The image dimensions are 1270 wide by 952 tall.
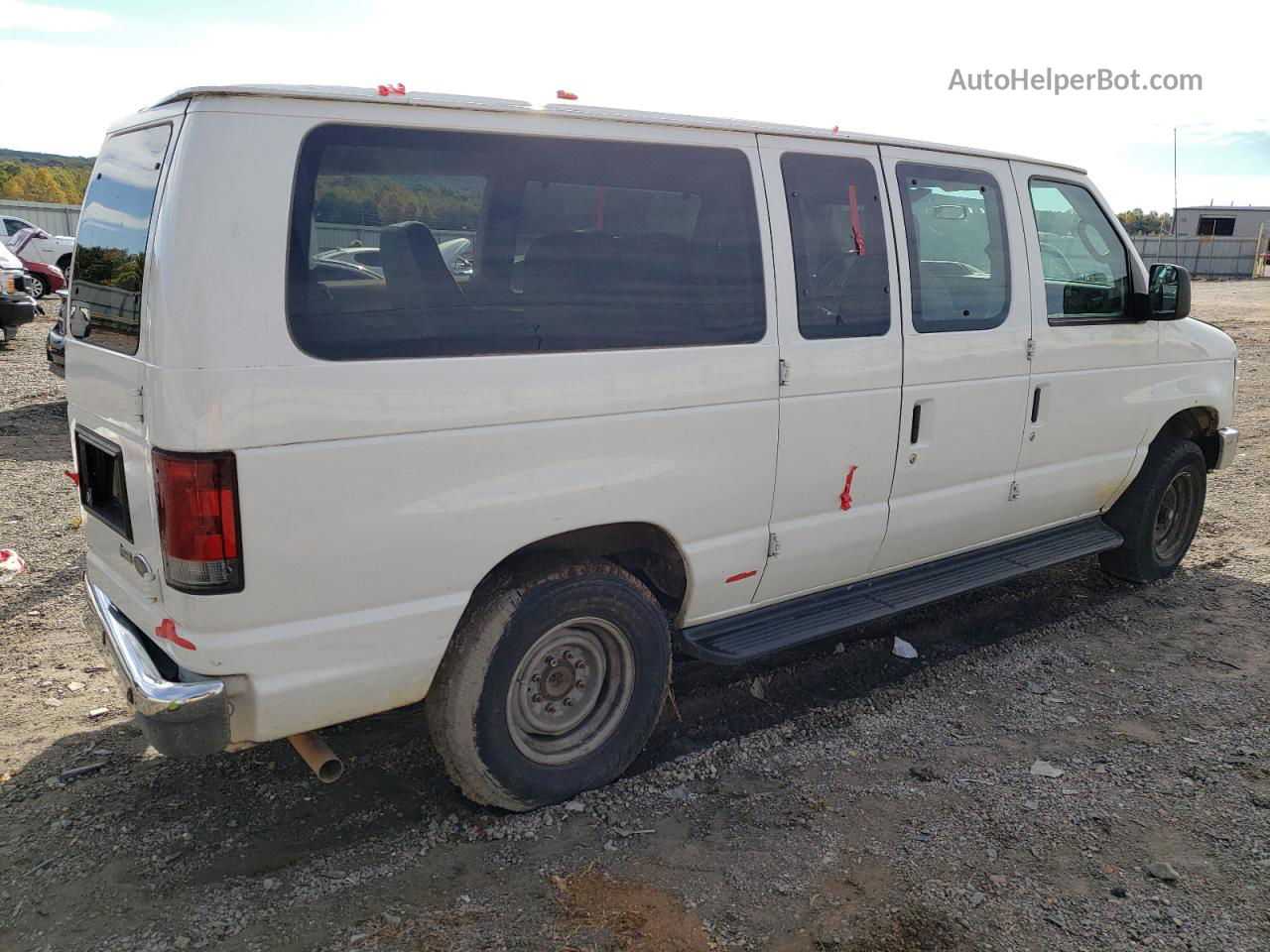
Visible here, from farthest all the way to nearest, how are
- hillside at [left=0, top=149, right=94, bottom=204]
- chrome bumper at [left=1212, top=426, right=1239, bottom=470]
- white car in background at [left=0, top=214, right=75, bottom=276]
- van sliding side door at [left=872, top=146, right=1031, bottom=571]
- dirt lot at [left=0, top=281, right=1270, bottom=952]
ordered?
hillside at [left=0, top=149, right=94, bottom=204] < white car in background at [left=0, top=214, right=75, bottom=276] < chrome bumper at [left=1212, top=426, right=1239, bottom=470] < van sliding side door at [left=872, top=146, right=1031, bottom=571] < dirt lot at [left=0, top=281, right=1270, bottom=952]

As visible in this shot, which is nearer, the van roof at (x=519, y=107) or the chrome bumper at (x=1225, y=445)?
the van roof at (x=519, y=107)

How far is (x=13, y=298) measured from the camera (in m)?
13.3

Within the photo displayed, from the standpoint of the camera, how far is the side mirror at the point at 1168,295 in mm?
5102

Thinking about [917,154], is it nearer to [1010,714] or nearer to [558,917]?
[1010,714]

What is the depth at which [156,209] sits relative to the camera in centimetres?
279

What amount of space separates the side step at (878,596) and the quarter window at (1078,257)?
117cm

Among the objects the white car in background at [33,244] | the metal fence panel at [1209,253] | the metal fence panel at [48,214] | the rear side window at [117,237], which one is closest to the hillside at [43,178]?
the metal fence panel at [48,214]

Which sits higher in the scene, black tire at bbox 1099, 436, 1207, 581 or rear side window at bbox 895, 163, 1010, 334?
rear side window at bbox 895, 163, 1010, 334

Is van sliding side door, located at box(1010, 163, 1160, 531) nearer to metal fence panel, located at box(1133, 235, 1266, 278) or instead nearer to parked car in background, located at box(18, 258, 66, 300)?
parked car in background, located at box(18, 258, 66, 300)

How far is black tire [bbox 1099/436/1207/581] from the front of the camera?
18.6ft

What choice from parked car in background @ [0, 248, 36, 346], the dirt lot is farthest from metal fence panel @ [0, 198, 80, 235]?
the dirt lot

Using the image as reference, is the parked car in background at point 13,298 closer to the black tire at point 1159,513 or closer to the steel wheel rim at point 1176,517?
the black tire at point 1159,513

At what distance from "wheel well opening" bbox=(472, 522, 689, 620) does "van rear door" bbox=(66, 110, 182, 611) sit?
1089 millimetres

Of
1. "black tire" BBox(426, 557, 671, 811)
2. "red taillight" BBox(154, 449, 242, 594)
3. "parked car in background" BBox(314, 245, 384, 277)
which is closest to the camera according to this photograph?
"red taillight" BBox(154, 449, 242, 594)
